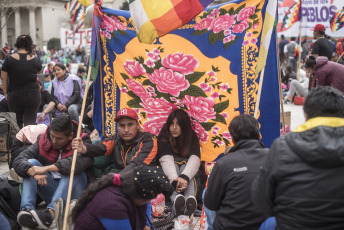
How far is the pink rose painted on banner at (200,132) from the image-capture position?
4.91 meters

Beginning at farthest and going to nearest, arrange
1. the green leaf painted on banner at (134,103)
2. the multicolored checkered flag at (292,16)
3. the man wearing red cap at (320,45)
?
the multicolored checkered flag at (292,16) < the man wearing red cap at (320,45) < the green leaf painted on banner at (134,103)

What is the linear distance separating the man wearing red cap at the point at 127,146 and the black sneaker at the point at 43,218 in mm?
731

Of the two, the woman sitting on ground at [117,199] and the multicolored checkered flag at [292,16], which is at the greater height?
the multicolored checkered flag at [292,16]

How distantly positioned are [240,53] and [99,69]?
169 centimetres

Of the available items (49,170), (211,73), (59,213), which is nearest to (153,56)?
(211,73)

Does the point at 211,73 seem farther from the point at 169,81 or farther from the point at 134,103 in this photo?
the point at 134,103

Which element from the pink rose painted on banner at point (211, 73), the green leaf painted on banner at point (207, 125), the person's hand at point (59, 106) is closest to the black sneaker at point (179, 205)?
the green leaf painted on banner at point (207, 125)

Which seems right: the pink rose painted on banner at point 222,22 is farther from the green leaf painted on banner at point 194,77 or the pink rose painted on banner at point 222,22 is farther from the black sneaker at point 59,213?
the black sneaker at point 59,213

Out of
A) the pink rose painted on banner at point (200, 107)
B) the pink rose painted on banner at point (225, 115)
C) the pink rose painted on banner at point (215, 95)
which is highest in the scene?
the pink rose painted on banner at point (215, 95)

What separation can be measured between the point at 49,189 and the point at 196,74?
2021 mm

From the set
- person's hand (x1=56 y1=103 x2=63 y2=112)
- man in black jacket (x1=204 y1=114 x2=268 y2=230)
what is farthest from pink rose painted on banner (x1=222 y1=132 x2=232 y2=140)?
person's hand (x1=56 y1=103 x2=63 y2=112)

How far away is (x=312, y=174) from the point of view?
221cm

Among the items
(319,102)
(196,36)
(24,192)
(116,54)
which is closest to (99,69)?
(116,54)

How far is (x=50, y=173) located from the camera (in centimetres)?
451
